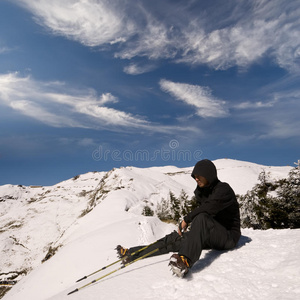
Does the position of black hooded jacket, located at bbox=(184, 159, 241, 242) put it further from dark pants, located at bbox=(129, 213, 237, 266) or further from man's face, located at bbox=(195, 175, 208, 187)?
dark pants, located at bbox=(129, 213, 237, 266)

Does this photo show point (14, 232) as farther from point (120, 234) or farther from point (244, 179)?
point (244, 179)

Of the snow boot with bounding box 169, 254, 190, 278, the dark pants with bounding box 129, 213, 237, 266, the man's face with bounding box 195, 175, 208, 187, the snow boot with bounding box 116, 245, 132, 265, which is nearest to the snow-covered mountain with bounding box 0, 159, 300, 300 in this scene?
the snow boot with bounding box 169, 254, 190, 278

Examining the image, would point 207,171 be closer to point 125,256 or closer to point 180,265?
point 180,265

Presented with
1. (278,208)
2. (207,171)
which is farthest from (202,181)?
(278,208)

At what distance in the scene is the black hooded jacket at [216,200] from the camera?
4.78 meters

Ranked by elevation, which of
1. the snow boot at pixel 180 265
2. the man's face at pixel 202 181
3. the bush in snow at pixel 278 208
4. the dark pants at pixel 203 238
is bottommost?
the bush in snow at pixel 278 208

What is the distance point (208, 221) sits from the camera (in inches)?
181

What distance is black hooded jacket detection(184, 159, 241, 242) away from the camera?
478 cm

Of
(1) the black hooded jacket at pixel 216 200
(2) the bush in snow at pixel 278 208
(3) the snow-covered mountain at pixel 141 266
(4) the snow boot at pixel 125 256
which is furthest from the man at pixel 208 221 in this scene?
(2) the bush in snow at pixel 278 208

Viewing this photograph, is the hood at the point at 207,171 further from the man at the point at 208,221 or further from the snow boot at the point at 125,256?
the snow boot at the point at 125,256

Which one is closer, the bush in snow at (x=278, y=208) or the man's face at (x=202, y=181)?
the man's face at (x=202, y=181)

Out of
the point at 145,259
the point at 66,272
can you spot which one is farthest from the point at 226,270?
the point at 66,272

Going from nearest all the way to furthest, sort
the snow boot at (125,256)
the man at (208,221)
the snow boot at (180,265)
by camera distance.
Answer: the snow boot at (180,265)
the man at (208,221)
the snow boot at (125,256)

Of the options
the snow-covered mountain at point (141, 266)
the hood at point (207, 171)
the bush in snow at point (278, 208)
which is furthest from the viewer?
the bush in snow at point (278, 208)
